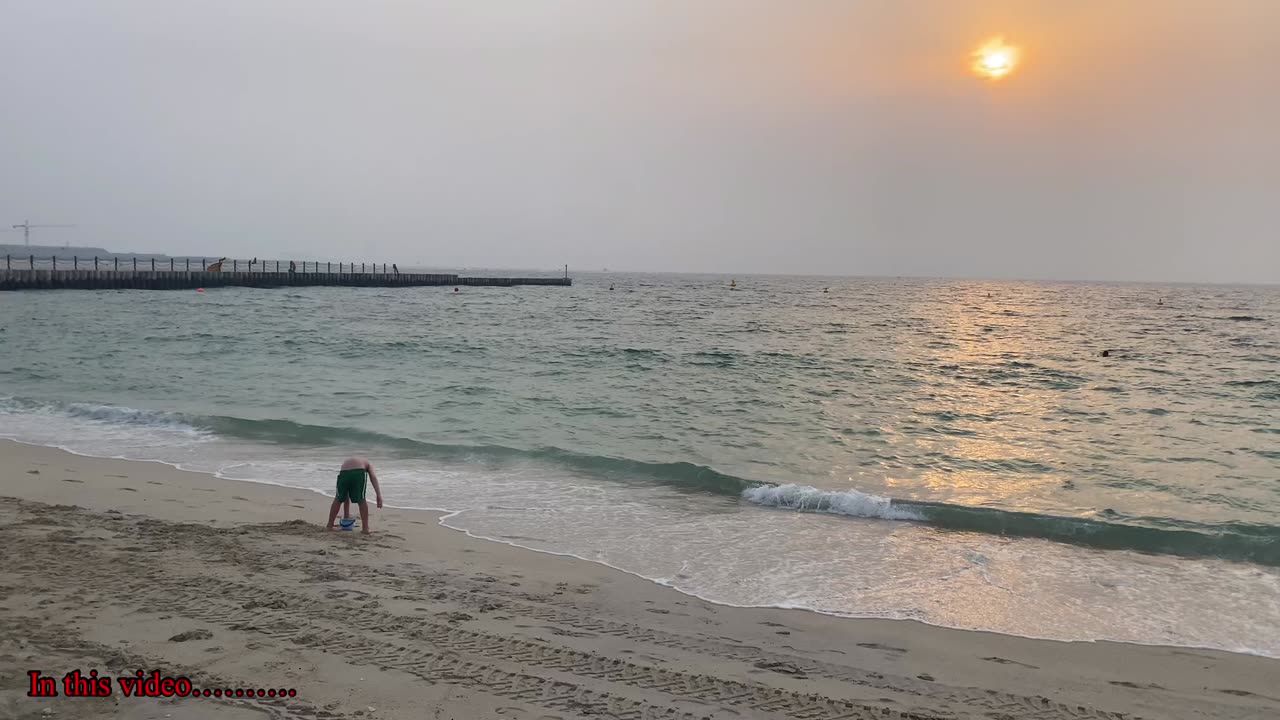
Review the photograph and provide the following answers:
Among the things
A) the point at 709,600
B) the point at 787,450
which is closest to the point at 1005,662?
the point at 709,600

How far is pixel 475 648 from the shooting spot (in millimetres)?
5305

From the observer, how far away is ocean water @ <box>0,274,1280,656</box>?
25.9ft

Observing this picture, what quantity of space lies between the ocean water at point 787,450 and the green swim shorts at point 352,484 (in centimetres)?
134

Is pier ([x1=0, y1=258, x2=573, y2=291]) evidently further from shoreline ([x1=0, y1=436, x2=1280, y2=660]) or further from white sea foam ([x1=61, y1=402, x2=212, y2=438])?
shoreline ([x1=0, y1=436, x2=1280, y2=660])

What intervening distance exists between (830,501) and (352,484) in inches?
240

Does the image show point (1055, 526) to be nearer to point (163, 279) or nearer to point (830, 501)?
point (830, 501)

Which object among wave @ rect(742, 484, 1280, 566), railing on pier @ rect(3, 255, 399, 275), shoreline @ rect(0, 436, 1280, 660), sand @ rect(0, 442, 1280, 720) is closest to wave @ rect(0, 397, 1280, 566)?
wave @ rect(742, 484, 1280, 566)

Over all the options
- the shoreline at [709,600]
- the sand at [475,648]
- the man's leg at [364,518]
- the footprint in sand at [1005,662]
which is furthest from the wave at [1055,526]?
the man's leg at [364,518]

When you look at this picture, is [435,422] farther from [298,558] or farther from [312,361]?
[312,361]

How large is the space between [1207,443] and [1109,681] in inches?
499

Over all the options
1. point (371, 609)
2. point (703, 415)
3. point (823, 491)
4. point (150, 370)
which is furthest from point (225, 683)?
point (150, 370)

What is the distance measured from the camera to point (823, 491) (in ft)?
36.2

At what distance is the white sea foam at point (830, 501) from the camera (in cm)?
1042

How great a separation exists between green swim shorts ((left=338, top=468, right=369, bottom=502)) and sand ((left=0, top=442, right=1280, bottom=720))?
24.5 inches
